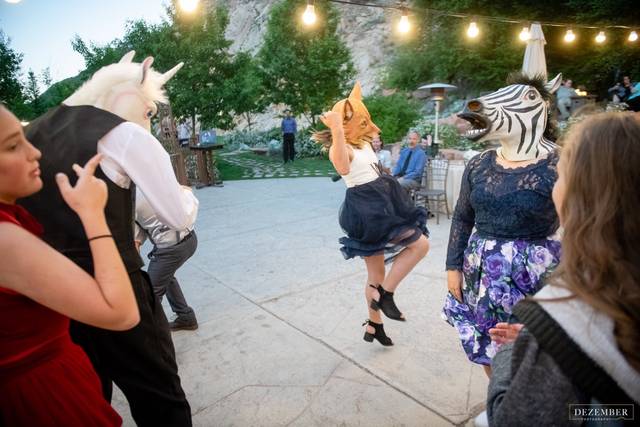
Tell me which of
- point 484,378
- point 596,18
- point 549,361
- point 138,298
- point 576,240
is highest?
point 596,18

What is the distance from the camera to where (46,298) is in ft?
3.28

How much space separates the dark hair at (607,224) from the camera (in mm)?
867

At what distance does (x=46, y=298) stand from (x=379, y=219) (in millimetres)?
2245

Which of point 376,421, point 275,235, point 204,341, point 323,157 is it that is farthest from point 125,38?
point 376,421

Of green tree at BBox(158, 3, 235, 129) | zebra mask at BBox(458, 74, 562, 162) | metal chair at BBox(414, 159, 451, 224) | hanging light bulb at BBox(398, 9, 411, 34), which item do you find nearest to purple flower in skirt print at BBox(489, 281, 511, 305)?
zebra mask at BBox(458, 74, 562, 162)

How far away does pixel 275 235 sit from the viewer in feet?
21.0

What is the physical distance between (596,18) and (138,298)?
23758mm

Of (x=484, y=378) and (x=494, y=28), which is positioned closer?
(x=484, y=378)

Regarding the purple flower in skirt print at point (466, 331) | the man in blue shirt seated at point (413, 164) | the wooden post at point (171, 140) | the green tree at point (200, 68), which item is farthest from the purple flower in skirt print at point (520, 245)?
the green tree at point (200, 68)

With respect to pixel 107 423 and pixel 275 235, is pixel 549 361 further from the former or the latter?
pixel 275 235

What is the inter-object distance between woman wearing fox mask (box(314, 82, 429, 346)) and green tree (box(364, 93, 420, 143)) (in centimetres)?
1268

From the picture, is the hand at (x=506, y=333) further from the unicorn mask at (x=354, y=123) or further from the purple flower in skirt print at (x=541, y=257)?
the unicorn mask at (x=354, y=123)

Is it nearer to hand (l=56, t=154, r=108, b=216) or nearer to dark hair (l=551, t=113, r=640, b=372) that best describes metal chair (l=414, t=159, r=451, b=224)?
dark hair (l=551, t=113, r=640, b=372)

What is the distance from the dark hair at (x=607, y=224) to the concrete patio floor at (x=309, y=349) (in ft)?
5.73
